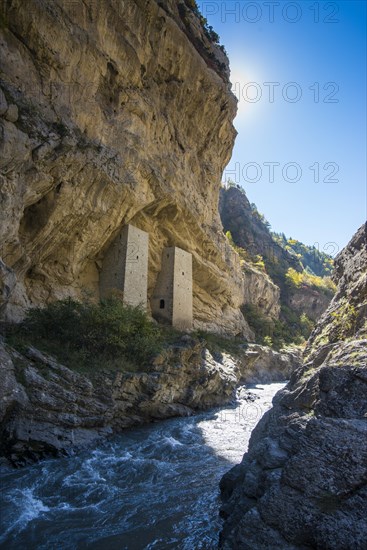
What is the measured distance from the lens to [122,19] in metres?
17.9

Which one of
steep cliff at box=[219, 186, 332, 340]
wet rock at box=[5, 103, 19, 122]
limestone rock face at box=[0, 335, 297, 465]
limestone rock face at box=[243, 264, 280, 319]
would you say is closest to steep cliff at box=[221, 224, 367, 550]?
limestone rock face at box=[0, 335, 297, 465]

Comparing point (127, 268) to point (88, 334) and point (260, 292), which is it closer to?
point (88, 334)

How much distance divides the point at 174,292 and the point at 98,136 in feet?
39.4

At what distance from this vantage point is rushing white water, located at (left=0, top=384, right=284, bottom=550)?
5734mm

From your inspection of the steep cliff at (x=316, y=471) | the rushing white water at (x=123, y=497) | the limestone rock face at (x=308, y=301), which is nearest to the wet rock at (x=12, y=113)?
the rushing white water at (x=123, y=497)

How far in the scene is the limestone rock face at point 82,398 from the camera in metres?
9.07

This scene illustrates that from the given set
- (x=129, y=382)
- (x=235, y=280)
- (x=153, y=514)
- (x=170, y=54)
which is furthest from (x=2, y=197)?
(x=235, y=280)

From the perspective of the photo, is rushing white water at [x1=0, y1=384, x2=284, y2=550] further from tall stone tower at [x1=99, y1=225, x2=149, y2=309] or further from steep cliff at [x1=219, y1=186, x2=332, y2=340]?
steep cliff at [x1=219, y1=186, x2=332, y2=340]

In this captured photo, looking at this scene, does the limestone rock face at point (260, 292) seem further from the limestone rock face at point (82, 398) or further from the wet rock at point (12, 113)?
the wet rock at point (12, 113)

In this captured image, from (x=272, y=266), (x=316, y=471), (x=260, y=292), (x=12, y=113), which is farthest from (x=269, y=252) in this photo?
(x=316, y=471)

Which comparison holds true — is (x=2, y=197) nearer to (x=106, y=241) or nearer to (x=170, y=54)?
(x=106, y=241)

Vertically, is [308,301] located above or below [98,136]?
below

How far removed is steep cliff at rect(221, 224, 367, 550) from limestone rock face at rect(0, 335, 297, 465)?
19.8 feet

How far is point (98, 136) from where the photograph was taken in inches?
674
